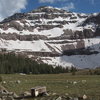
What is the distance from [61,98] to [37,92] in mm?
5109

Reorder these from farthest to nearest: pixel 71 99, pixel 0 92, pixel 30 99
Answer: pixel 0 92 → pixel 30 99 → pixel 71 99

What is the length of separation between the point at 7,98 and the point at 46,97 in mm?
4799

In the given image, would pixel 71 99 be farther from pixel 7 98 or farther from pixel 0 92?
pixel 0 92

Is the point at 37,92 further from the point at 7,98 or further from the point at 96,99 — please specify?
the point at 96,99

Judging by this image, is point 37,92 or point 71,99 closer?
point 71,99

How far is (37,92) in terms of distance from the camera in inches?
1549

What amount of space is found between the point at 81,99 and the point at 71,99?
1.17 meters

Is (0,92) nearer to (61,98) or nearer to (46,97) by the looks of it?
(46,97)

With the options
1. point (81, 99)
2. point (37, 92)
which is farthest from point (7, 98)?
point (81, 99)

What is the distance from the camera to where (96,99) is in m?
34.3

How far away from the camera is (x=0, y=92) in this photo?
→ 44.5m

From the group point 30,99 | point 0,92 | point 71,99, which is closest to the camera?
point 71,99

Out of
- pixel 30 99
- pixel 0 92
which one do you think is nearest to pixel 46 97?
pixel 30 99

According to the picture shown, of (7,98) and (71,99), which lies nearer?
(71,99)
